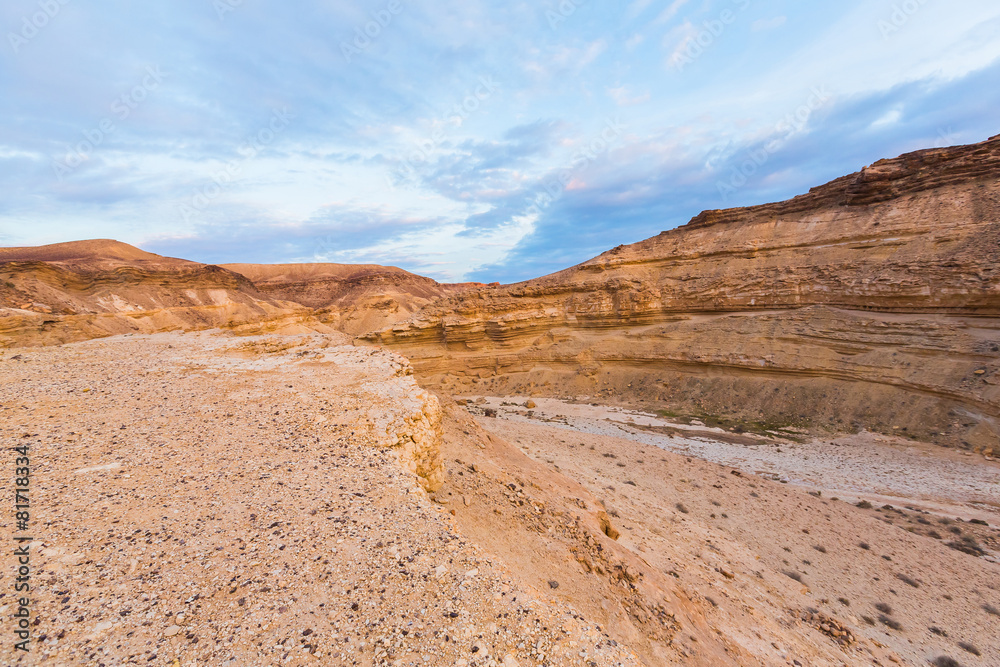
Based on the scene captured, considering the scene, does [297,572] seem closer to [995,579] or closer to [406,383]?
[406,383]

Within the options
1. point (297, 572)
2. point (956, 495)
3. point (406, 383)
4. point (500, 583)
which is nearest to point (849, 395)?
point (956, 495)

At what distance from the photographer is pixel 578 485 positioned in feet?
30.3

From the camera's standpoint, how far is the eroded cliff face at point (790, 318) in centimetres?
1602

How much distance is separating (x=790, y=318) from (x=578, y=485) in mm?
17309

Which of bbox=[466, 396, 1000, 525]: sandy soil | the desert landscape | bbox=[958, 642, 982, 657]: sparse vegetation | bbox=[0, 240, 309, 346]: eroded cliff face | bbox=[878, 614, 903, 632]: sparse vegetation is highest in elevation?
bbox=[0, 240, 309, 346]: eroded cliff face

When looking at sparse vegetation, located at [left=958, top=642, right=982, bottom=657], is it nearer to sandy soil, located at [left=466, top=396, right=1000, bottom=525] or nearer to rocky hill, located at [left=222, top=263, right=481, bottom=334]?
sandy soil, located at [left=466, top=396, right=1000, bottom=525]

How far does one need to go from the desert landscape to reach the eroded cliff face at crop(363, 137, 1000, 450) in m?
0.13

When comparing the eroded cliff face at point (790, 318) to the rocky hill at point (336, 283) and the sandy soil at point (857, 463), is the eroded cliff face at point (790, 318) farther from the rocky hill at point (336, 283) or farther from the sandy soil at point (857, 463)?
the rocky hill at point (336, 283)

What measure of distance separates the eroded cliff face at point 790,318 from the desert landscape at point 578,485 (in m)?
0.13

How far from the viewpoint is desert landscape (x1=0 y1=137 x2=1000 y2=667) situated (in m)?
2.82

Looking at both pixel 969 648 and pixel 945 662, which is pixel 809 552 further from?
pixel 945 662
